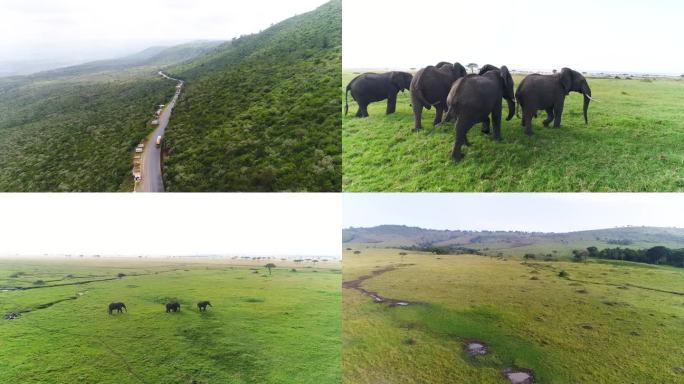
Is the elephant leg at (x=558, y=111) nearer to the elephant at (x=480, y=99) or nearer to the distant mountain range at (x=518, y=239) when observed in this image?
the elephant at (x=480, y=99)

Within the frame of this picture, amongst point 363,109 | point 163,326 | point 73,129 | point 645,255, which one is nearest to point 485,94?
point 363,109

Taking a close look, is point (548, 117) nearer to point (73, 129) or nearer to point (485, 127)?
point (485, 127)

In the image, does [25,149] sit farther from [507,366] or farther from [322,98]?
[507,366]

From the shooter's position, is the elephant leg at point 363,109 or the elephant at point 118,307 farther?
the elephant at point 118,307

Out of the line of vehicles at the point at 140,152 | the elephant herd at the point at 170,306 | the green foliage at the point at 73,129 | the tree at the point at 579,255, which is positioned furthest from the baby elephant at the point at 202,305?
the tree at the point at 579,255

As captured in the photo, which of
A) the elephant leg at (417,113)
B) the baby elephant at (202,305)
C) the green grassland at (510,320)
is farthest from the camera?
the baby elephant at (202,305)

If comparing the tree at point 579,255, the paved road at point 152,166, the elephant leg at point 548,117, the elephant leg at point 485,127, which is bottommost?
the tree at point 579,255

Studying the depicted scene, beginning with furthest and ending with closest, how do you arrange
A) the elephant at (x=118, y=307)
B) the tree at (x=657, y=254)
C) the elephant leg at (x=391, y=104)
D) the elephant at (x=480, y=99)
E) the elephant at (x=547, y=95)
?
the elephant at (x=118, y=307) < the tree at (x=657, y=254) < the elephant leg at (x=391, y=104) < the elephant at (x=547, y=95) < the elephant at (x=480, y=99)
